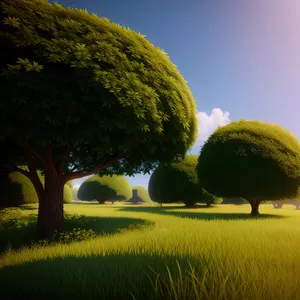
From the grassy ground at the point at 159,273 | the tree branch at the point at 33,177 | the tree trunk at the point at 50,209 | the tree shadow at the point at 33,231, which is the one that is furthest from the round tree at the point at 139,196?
the grassy ground at the point at 159,273

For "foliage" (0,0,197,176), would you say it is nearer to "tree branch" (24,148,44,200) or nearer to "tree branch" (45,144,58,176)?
"tree branch" (45,144,58,176)

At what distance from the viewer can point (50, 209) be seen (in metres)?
10.6

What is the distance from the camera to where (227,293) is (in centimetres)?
345

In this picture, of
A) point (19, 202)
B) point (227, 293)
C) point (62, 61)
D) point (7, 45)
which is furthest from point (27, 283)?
point (19, 202)

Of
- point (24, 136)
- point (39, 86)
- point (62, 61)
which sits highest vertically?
point (62, 61)

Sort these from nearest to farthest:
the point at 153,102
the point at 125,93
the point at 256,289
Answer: the point at 256,289 → the point at 125,93 → the point at 153,102

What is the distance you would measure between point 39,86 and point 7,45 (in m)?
1.50

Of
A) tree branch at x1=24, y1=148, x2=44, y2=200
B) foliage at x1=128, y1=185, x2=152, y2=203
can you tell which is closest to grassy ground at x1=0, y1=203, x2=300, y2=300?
tree branch at x1=24, y1=148, x2=44, y2=200

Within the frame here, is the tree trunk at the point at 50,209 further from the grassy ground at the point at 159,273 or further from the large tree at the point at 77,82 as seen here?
the grassy ground at the point at 159,273

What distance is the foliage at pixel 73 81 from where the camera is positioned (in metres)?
7.14

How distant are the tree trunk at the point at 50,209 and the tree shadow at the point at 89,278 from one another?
17.3ft

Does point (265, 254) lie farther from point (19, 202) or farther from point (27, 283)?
point (19, 202)

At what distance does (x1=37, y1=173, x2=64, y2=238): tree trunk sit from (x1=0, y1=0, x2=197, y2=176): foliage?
3.05 meters

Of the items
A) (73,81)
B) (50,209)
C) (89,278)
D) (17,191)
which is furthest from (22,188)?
(89,278)
